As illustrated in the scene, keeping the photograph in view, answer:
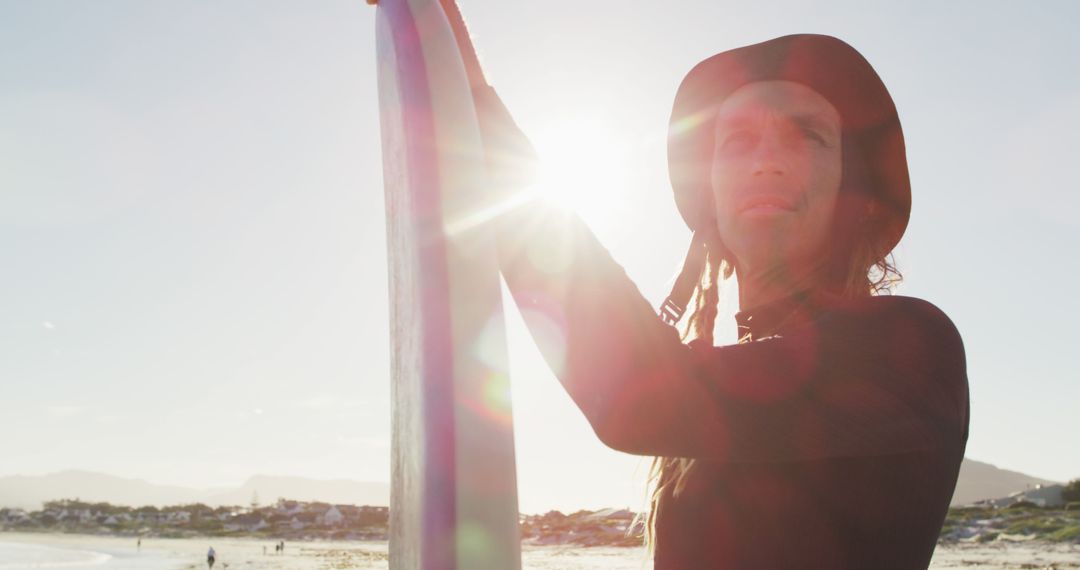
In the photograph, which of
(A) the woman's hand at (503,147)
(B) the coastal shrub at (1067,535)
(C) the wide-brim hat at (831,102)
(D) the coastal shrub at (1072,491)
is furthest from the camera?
(D) the coastal shrub at (1072,491)

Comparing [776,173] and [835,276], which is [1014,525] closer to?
[835,276]

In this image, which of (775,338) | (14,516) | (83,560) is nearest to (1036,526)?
(775,338)

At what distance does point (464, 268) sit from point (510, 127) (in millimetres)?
196

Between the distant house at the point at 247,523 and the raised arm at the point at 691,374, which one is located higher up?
the raised arm at the point at 691,374

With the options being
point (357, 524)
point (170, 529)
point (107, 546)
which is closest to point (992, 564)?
point (357, 524)

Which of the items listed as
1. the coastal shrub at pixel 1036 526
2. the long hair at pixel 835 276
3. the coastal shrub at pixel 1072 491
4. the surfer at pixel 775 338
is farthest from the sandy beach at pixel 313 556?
the coastal shrub at pixel 1072 491

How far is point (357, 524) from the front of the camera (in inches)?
2950

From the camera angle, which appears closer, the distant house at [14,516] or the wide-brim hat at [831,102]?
the wide-brim hat at [831,102]

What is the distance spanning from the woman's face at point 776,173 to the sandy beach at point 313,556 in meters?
13.8

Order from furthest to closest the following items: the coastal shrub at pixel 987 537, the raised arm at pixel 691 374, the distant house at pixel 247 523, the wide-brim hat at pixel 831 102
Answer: the distant house at pixel 247 523, the coastal shrub at pixel 987 537, the wide-brim hat at pixel 831 102, the raised arm at pixel 691 374

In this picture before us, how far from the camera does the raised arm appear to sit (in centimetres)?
73

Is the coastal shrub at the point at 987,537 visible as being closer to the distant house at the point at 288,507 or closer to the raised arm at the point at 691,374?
the raised arm at the point at 691,374

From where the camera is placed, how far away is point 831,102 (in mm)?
1546

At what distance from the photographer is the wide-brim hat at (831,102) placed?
1550mm
